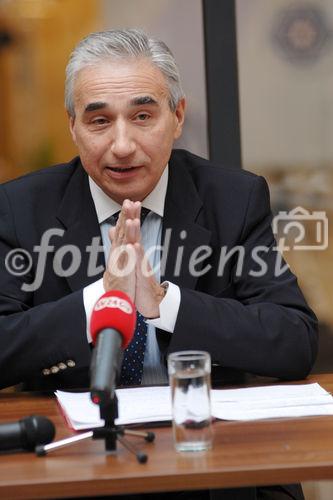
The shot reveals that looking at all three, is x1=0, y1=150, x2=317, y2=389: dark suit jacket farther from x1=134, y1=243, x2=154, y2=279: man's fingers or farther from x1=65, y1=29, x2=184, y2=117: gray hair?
x1=65, y1=29, x2=184, y2=117: gray hair

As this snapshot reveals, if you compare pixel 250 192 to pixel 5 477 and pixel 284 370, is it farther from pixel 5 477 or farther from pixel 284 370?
pixel 5 477

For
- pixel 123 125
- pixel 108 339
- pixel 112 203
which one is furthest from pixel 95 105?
pixel 108 339

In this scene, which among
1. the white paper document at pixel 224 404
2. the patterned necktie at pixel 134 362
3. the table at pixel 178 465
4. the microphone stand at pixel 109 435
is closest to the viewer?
the table at pixel 178 465

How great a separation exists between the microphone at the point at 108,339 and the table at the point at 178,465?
14 centimetres

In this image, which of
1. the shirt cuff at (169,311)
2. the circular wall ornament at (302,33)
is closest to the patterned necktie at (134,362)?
the shirt cuff at (169,311)

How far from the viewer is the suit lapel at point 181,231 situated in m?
2.81

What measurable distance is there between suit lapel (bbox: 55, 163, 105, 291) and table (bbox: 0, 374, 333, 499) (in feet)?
2.44

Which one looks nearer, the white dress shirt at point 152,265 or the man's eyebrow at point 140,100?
the white dress shirt at point 152,265

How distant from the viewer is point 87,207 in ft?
9.45

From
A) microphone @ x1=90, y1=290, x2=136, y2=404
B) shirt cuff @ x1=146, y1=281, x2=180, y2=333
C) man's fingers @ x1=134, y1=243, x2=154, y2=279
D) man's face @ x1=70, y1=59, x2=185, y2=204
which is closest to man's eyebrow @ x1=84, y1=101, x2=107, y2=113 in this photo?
man's face @ x1=70, y1=59, x2=185, y2=204

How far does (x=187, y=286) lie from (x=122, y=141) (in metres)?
0.43

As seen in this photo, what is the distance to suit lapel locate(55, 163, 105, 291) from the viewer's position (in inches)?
109

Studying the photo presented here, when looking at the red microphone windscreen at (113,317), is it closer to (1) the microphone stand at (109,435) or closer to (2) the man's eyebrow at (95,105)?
(1) the microphone stand at (109,435)

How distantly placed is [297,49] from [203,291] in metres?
1.78
